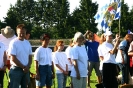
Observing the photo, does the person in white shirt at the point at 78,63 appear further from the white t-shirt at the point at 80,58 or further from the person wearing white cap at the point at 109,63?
the person wearing white cap at the point at 109,63

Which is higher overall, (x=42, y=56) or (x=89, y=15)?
(x=89, y=15)

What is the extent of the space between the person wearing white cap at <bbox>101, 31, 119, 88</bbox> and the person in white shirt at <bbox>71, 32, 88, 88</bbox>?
1488 mm

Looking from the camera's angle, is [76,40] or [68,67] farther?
[68,67]

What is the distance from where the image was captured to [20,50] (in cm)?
827

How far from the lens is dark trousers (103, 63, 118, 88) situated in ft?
35.0

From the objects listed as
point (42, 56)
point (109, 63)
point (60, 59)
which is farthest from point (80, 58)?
point (109, 63)

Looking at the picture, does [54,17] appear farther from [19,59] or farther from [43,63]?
[19,59]

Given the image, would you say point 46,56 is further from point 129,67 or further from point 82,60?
point 129,67

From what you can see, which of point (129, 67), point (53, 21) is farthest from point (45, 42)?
point (53, 21)

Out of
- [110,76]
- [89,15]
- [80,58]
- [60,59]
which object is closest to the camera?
[80,58]

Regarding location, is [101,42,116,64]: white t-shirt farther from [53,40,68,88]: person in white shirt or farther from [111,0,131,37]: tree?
[111,0,131,37]: tree

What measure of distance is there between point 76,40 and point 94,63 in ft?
12.9

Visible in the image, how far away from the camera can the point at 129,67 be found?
11.7m

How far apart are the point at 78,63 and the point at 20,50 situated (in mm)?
1432
